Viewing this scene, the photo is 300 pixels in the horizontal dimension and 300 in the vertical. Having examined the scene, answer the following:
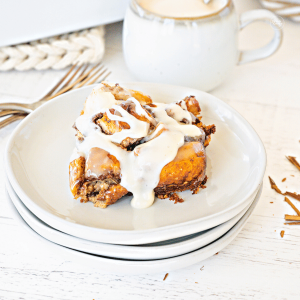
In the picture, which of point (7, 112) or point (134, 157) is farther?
point (7, 112)

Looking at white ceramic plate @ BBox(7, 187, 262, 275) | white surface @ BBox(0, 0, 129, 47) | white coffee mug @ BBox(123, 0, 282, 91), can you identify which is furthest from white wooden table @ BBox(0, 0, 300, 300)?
white surface @ BBox(0, 0, 129, 47)

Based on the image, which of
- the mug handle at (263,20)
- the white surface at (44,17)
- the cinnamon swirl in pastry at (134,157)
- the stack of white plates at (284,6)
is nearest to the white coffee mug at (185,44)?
the mug handle at (263,20)

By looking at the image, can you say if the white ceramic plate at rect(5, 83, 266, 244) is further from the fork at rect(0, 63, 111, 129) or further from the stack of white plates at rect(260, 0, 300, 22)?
the stack of white plates at rect(260, 0, 300, 22)

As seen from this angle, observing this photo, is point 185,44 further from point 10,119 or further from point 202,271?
point 202,271

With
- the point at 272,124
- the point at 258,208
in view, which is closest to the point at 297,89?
the point at 272,124

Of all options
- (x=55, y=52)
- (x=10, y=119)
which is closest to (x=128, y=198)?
(x=10, y=119)

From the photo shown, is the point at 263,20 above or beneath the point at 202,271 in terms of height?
above

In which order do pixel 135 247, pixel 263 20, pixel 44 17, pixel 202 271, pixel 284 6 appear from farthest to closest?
pixel 284 6
pixel 44 17
pixel 263 20
pixel 202 271
pixel 135 247
